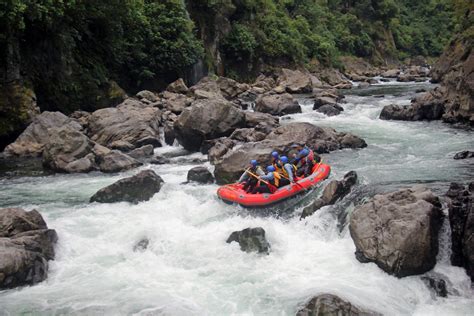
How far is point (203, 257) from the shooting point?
9312 mm

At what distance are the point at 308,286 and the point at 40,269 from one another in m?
4.58

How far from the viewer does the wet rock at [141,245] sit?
9625mm

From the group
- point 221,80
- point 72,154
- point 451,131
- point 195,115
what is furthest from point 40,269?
point 221,80

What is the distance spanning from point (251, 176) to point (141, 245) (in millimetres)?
3367

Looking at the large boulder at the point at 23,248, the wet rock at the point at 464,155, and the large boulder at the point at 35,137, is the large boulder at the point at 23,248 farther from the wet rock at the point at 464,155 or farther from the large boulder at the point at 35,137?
the wet rock at the point at 464,155

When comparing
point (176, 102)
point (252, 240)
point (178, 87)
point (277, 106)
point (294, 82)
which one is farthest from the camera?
point (294, 82)

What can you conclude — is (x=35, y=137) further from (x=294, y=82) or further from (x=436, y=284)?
(x=294, y=82)

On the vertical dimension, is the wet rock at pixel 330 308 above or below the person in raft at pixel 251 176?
Result: below

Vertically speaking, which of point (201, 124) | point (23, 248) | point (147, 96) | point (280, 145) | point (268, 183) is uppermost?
point (147, 96)

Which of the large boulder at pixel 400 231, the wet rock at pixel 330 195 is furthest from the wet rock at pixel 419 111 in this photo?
the large boulder at pixel 400 231

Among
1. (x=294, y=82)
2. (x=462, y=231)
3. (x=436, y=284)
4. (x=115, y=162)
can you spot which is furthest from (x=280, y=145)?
(x=294, y=82)

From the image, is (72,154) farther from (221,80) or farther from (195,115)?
(221,80)

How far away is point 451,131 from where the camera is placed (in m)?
18.1

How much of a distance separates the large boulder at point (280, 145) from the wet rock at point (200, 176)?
19 cm
